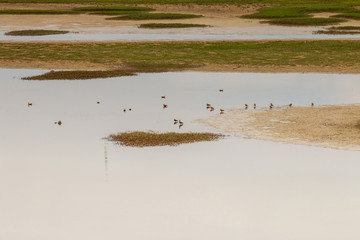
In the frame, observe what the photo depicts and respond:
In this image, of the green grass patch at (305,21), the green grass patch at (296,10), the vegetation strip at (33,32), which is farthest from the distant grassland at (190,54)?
the green grass patch at (296,10)

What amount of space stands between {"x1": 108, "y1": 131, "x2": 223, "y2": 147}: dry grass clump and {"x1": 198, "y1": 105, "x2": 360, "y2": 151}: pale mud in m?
1.29

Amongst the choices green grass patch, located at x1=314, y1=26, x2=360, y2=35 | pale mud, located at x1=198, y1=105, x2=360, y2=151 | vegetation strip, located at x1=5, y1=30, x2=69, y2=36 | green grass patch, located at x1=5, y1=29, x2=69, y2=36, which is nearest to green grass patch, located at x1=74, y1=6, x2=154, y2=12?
green grass patch, located at x1=5, y1=29, x2=69, y2=36

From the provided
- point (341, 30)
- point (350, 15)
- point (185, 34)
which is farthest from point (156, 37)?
point (350, 15)

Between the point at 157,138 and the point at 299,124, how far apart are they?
198 inches

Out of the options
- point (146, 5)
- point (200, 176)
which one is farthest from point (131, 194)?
point (146, 5)

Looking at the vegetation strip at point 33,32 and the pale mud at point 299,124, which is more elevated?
the pale mud at point 299,124

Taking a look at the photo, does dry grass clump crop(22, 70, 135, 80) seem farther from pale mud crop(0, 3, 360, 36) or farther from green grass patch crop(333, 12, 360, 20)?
green grass patch crop(333, 12, 360, 20)

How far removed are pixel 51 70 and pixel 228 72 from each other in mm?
9103

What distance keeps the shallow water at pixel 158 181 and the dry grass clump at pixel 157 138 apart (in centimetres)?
55

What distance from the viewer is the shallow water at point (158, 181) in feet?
51.0

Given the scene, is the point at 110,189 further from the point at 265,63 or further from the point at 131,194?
the point at 265,63

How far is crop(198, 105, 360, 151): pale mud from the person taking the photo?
76.1 feet

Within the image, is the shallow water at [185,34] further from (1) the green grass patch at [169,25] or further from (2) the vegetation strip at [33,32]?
(1) the green grass patch at [169,25]

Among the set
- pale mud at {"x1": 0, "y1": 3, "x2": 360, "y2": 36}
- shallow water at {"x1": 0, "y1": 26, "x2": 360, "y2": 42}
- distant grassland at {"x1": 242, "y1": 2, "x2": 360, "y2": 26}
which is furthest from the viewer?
distant grassland at {"x1": 242, "y1": 2, "x2": 360, "y2": 26}
